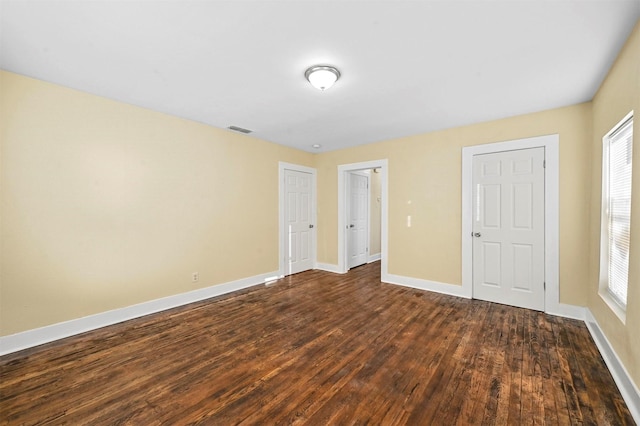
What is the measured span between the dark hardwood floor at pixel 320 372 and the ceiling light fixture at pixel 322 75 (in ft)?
8.17

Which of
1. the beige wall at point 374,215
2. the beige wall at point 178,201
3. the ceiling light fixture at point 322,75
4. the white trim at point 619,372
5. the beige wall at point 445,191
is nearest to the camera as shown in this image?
the white trim at point 619,372

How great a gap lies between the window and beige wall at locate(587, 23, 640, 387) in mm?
92

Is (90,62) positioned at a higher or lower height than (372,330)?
higher

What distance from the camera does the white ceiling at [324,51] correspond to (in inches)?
66.4

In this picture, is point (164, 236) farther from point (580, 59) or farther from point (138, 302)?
point (580, 59)

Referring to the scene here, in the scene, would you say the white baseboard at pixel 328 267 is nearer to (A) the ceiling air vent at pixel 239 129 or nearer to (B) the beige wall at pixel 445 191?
(B) the beige wall at pixel 445 191

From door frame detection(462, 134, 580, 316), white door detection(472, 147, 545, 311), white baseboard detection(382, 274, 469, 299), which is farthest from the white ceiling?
white baseboard detection(382, 274, 469, 299)

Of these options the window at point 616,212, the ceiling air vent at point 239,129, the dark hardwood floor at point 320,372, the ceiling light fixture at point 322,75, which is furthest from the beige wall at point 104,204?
the window at point 616,212

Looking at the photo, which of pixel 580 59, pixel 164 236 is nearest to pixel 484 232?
pixel 580 59

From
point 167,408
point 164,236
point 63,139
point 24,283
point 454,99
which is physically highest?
point 454,99

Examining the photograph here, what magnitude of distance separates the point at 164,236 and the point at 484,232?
4447mm

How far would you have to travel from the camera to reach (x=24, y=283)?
98.0 inches

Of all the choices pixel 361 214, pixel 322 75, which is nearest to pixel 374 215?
pixel 361 214

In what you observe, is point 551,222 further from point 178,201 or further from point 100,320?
point 100,320
